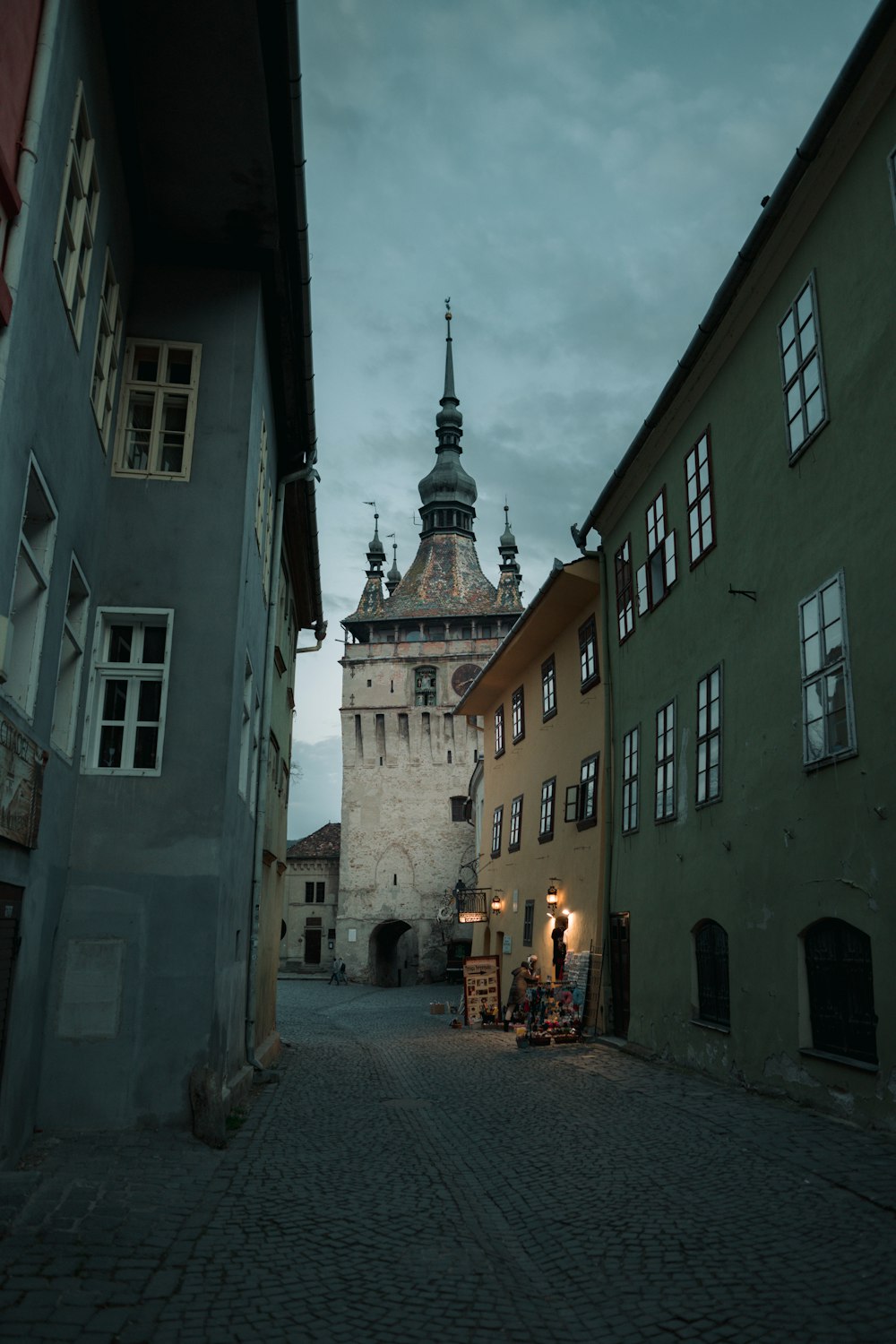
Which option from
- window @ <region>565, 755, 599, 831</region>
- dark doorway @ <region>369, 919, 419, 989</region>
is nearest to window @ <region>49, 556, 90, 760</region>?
window @ <region>565, 755, 599, 831</region>

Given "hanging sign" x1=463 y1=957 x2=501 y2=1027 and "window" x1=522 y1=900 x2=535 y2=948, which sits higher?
"window" x1=522 y1=900 x2=535 y2=948

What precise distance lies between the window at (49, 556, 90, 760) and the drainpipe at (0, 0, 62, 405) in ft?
9.86

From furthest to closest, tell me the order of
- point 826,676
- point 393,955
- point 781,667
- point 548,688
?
point 393,955 < point 548,688 < point 781,667 < point 826,676

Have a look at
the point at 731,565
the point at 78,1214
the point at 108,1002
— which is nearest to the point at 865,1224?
the point at 78,1214

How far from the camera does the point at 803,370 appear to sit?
36.2ft

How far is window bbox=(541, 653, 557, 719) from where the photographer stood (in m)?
22.9

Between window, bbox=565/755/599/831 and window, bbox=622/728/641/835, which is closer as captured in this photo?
window, bbox=622/728/641/835

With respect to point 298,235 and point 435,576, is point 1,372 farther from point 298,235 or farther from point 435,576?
point 435,576

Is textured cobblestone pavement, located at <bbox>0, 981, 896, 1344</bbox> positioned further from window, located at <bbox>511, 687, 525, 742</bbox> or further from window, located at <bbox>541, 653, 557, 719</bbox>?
window, located at <bbox>511, 687, 525, 742</bbox>

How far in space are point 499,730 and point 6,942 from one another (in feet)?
70.9

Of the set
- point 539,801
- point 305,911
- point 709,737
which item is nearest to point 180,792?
point 709,737

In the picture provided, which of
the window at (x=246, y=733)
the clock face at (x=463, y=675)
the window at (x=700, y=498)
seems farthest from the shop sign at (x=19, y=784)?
the clock face at (x=463, y=675)

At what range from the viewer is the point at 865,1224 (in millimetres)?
6301

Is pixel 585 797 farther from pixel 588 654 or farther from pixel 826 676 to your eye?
pixel 826 676
